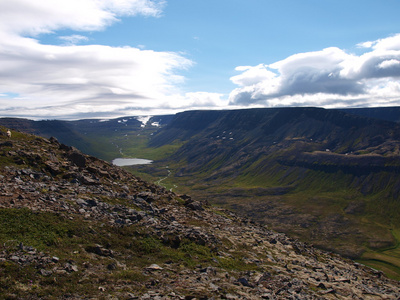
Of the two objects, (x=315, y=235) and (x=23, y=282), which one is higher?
(x=23, y=282)

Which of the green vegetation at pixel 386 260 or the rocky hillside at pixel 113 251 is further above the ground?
the rocky hillside at pixel 113 251

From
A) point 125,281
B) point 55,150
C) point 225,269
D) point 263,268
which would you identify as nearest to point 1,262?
point 125,281

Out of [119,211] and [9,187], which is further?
[119,211]

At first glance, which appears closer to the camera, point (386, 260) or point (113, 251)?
point (113, 251)

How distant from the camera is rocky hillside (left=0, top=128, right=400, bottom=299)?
19.3 meters

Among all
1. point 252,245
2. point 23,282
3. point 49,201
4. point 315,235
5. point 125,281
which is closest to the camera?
point 23,282

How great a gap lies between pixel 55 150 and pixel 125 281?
39.6 m

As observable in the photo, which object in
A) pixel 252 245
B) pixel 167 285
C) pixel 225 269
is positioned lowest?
pixel 252 245

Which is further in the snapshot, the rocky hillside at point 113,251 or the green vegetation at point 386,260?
the green vegetation at point 386,260

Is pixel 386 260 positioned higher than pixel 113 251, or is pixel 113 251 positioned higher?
pixel 113 251

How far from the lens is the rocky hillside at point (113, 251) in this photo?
19.3 m

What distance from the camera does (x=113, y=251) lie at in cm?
2544

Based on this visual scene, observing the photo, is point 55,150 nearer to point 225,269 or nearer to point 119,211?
point 119,211

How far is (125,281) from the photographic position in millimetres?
20812
